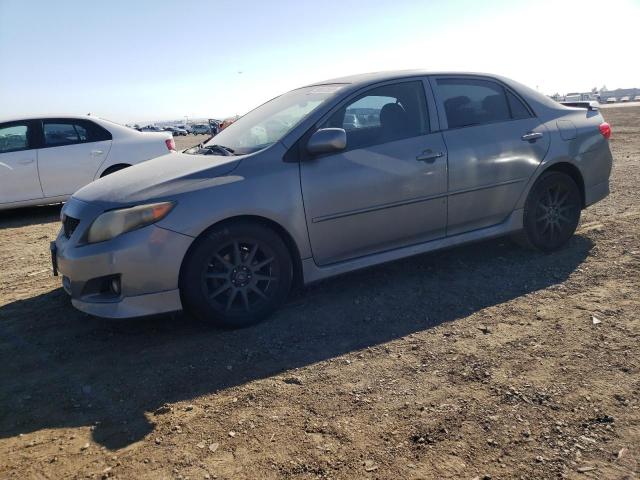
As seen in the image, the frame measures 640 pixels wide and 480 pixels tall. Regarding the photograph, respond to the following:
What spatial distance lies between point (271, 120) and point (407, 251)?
1.55 metres

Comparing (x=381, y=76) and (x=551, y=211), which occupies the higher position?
(x=381, y=76)

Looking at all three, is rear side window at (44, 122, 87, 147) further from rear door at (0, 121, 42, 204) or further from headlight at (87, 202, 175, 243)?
headlight at (87, 202, 175, 243)

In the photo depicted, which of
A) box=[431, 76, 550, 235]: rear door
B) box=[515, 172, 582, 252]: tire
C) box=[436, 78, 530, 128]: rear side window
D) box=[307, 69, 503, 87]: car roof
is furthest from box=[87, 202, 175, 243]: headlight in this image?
box=[515, 172, 582, 252]: tire

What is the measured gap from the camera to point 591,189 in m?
5.23

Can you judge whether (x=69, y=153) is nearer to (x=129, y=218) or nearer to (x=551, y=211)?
(x=129, y=218)

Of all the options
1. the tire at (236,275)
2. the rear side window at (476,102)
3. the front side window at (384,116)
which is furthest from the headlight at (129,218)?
the rear side window at (476,102)

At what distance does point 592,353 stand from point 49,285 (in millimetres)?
4422

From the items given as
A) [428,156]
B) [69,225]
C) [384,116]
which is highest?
[384,116]

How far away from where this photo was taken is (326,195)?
3.95 meters

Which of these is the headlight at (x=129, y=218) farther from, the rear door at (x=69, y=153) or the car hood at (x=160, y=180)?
the rear door at (x=69, y=153)

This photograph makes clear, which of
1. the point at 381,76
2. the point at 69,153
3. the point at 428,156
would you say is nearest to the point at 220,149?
the point at 381,76

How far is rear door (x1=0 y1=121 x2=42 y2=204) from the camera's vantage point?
793 centimetres

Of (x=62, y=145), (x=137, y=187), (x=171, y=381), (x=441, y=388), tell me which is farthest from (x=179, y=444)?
(x=62, y=145)

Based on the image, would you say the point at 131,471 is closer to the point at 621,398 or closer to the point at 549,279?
the point at 621,398
